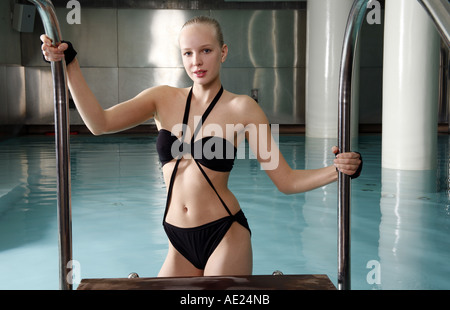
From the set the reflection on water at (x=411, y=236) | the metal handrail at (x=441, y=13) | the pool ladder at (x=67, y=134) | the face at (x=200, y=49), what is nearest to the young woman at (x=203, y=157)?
the face at (x=200, y=49)

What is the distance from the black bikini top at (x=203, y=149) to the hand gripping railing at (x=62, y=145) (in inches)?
18.7

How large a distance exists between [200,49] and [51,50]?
619 mm

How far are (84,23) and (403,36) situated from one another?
11.2m

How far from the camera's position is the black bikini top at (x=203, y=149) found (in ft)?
7.50

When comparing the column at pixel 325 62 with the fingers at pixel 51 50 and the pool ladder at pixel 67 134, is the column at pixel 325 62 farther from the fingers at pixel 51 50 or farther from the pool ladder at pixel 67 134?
the fingers at pixel 51 50

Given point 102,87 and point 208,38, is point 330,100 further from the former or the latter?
point 208,38

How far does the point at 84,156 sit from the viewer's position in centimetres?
1119

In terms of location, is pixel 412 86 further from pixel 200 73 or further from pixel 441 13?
pixel 441 13

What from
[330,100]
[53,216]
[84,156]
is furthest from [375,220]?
[330,100]

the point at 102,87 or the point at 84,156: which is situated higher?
the point at 102,87

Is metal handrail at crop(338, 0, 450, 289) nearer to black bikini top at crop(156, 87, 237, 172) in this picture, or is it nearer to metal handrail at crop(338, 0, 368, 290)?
metal handrail at crop(338, 0, 368, 290)

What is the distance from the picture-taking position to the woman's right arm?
6.31ft

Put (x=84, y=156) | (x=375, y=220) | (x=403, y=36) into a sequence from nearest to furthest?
1. (x=375, y=220)
2. (x=403, y=36)
3. (x=84, y=156)
